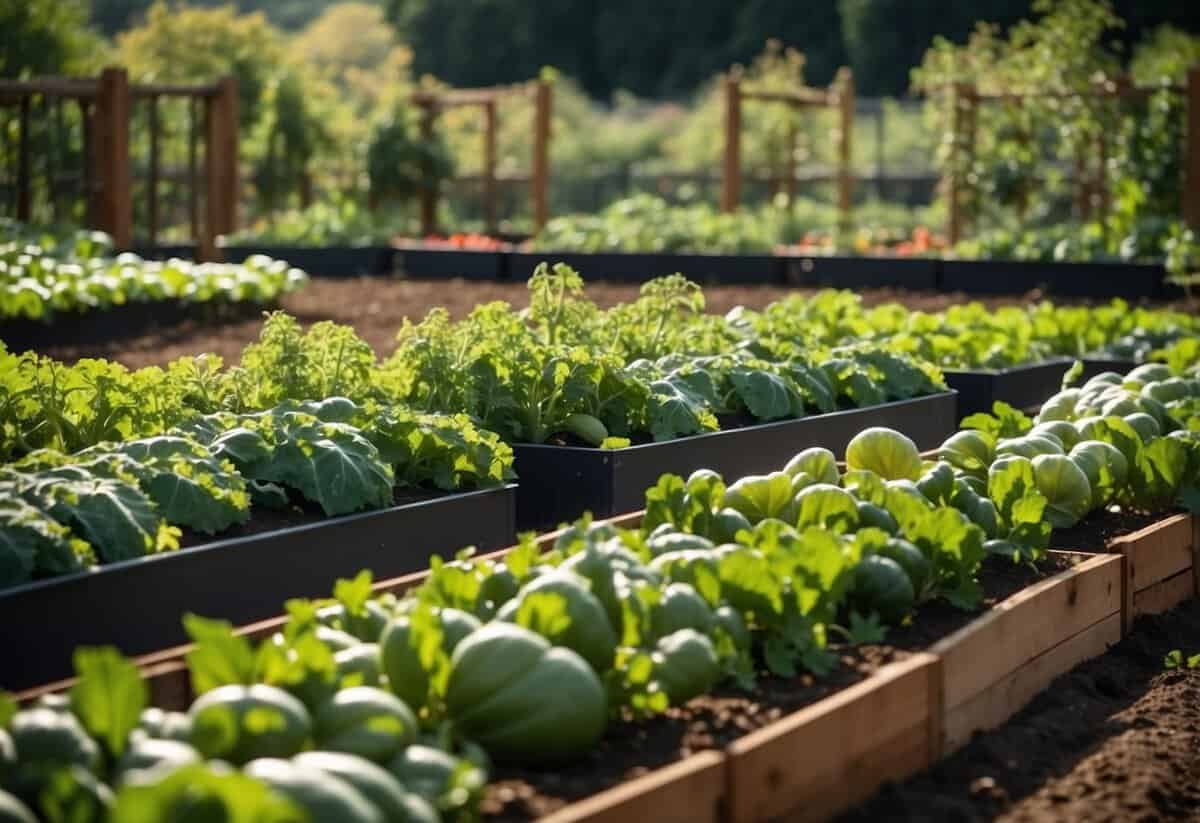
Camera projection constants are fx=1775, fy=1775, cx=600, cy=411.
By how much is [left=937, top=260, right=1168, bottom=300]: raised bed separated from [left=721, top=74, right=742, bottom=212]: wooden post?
4.72 meters

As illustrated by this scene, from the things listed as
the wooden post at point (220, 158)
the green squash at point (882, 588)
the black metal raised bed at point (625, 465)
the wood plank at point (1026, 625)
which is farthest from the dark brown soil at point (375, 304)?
the green squash at point (882, 588)

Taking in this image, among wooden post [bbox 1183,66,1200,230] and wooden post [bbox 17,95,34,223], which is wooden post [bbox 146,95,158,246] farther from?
wooden post [bbox 1183,66,1200,230]

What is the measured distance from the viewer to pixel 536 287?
677cm

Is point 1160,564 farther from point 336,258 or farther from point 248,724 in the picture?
point 336,258

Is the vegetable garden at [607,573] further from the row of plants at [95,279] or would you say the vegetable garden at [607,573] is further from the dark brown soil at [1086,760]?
the row of plants at [95,279]

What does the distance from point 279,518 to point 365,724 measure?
2122 mm

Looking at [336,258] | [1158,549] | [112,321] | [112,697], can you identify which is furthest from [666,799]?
[336,258]

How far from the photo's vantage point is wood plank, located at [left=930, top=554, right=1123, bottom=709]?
3973 mm

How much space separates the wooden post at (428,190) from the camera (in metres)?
22.1

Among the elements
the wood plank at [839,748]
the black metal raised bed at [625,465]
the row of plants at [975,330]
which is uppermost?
the row of plants at [975,330]

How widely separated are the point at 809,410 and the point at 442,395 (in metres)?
1.88

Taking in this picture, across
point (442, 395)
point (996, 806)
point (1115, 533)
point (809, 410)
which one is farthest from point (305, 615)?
point (809, 410)

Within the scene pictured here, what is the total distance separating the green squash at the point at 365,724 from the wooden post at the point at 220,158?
14.5 metres

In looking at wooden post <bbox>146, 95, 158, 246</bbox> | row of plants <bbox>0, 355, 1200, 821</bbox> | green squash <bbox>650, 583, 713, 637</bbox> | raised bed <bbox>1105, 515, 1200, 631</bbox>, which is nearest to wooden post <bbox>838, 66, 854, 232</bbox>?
wooden post <bbox>146, 95, 158, 246</bbox>
